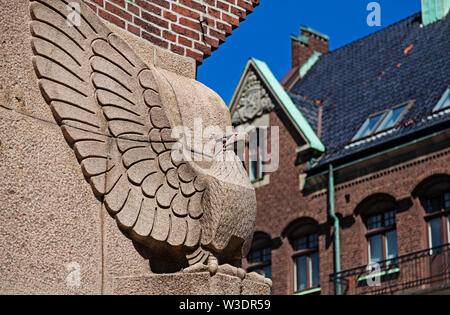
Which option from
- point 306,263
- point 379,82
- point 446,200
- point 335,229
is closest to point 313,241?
point 306,263

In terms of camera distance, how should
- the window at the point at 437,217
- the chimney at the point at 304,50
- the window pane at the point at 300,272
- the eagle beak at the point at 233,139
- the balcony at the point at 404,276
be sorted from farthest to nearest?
the chimney at the point at 304,50, the window pane at the point at 300,272, the window at the point at 437,217, the balcony at the point at 404,276, the eagle beak at the point at 233,139

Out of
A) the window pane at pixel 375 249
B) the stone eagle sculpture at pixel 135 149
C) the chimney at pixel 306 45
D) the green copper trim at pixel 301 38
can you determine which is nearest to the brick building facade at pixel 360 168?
the window pane at pixel 375 249

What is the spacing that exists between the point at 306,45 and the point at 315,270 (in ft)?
31.1

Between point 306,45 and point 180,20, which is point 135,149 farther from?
point 306,45

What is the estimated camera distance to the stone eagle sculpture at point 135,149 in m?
5.48

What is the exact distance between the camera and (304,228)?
25969mm

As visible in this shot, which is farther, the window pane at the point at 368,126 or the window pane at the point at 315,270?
the window pane at the point at 368,126

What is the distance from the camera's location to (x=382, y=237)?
78.1 feet

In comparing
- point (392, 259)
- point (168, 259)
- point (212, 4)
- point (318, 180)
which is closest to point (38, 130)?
point (168, 259)

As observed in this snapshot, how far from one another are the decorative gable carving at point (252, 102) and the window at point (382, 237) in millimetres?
5159

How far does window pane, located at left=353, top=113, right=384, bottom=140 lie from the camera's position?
83.0ft

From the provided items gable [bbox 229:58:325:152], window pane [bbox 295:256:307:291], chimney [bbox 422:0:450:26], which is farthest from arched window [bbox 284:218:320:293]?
chimney [bbox 422:0:450:26]

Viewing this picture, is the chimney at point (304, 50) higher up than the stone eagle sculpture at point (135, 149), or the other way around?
the chimney at point (304, 50)

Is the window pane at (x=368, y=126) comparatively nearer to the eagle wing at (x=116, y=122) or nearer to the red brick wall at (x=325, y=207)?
the red brick wall at (x=325, y=207)
